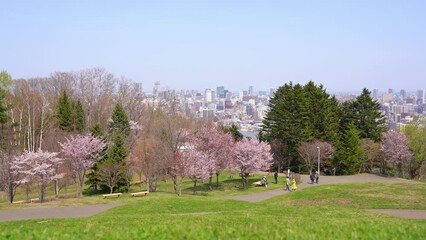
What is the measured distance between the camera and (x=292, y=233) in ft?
29.9

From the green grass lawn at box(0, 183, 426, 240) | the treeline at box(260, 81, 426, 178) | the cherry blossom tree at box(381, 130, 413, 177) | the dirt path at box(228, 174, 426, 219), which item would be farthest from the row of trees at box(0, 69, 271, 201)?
the cherry blossom tree at box(381, 130, 413, 177)

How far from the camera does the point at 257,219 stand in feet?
48.9

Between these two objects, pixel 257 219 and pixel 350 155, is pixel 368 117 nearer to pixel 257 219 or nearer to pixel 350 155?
pixel 350 155

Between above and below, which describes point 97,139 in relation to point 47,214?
above

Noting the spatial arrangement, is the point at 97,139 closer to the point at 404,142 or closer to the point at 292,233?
the point at 292,233

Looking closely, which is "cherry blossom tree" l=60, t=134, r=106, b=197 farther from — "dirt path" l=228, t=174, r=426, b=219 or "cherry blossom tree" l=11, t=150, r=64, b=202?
"dirt path" l=228, t=174, r=426, b=219

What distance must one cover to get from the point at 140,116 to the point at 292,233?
5902cm

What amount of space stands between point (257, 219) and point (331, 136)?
34.3 meters

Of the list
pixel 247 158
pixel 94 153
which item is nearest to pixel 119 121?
pixel 94 153

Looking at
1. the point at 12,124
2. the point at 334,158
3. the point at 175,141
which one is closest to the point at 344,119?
the point at 334,158

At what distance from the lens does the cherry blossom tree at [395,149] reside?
45.2 m

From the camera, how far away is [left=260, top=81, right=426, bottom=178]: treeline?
1793 inches

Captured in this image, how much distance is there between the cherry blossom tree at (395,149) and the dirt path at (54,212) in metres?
32.9

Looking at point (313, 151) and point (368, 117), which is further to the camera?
point (368, 117)
